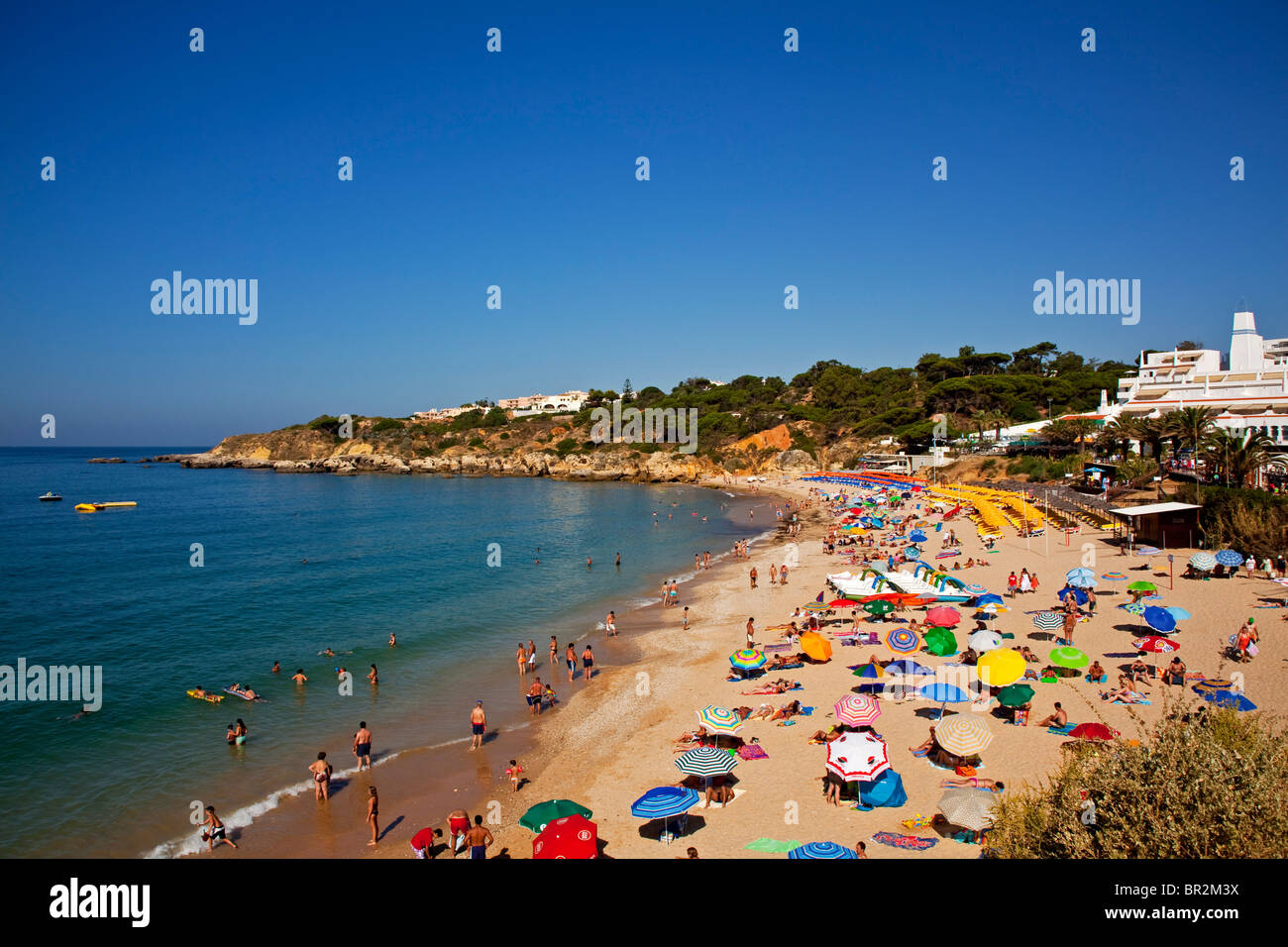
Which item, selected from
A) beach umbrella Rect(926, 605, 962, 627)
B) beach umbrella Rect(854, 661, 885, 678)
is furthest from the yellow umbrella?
beach umbrella Rect(926, 605, 962, 627)

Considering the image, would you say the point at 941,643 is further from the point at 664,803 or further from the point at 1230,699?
the point at 664,803

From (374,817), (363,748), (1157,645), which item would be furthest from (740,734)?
(1157,645)

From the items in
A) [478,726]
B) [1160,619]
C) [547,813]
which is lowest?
[478,726]

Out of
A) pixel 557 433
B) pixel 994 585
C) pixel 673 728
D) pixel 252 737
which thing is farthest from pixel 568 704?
pixel 557 433

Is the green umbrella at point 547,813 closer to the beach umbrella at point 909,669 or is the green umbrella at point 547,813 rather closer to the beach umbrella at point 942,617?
the beach umbrella at point 909,669

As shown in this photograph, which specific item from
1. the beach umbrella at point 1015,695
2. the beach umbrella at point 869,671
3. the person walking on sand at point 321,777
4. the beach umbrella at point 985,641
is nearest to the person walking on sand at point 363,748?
the person walking on sand at point 321,777

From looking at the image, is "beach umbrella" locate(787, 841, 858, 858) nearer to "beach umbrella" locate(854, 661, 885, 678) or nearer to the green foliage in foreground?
the green foliage in foreground
